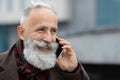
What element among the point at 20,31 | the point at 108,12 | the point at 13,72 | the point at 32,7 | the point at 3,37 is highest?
the point at 32,7

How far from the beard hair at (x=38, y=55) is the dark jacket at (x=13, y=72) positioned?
0.08 meters

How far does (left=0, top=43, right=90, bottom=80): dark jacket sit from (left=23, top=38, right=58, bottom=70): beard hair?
0.26ft

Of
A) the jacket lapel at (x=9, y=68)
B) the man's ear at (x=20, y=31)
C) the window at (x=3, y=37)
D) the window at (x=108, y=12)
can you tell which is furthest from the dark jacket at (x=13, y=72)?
the window at (x=3, y=37)

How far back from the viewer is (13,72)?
459cm

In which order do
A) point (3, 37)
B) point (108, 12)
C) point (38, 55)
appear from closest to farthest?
point (38, 55)
point (108, 12)
point (3, 37)

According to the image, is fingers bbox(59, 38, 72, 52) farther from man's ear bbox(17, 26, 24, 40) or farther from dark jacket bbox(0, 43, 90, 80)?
man's ear bbox(17, 26, 24, 40)

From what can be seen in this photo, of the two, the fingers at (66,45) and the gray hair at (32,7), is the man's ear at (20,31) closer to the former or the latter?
the gray hair at (32,7)

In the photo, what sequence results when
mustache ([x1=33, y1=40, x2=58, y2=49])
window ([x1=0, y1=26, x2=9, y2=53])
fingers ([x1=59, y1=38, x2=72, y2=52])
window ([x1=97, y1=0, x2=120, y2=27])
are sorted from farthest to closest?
window ([x1=0, y1=26, x2=9, y2=53])
window ([x1=97, y1=0, x2=120, y2=27])
fingers ([x1=59, y1=38, x2=72, y2=52])
mustache ([x1=33, y1=40, x2=58, y2=49])

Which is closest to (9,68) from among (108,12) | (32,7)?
(32,7)

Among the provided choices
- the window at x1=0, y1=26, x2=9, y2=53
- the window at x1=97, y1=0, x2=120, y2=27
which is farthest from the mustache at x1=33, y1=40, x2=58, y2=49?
the window at x1=0, y1=26, x2=9, y2=53

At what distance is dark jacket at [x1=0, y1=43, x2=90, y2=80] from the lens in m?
4.59

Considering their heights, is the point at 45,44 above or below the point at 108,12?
above

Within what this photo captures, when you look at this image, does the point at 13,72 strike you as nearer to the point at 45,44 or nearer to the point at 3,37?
the point at 45,44

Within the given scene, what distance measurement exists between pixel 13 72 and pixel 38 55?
203 millimetres
